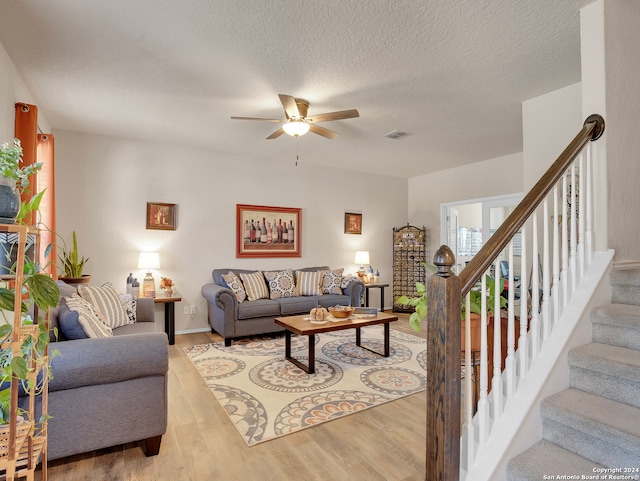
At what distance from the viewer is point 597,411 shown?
1417mm

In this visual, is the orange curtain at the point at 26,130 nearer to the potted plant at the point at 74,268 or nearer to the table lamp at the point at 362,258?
the potted plant at the point at 74,268

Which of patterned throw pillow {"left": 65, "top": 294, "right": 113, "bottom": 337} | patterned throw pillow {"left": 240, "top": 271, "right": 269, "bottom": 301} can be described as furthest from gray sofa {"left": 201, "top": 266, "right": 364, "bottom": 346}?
patterned throw pillow {"left": 65, "top": 294, "right": 113, "bottom": 337}

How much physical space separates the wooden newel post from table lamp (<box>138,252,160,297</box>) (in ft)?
12.6

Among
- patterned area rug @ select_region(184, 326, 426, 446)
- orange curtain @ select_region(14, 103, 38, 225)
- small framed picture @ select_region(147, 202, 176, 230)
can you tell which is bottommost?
patterned area rug @ select_region(184, 326, 426, 446)

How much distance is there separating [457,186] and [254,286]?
12.4 ft

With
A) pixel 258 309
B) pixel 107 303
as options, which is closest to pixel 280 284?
pixel 258 309

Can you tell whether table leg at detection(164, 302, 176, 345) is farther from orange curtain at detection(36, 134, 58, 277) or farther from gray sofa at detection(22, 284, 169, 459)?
gray sofa at detection(22, 284, 169, 459)

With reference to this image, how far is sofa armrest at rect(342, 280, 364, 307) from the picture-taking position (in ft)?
17.0

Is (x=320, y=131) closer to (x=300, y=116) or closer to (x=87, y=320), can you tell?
(x=300, y=116)

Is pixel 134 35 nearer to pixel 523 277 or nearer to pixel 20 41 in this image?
pixel 20 41

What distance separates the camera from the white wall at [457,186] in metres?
5.05

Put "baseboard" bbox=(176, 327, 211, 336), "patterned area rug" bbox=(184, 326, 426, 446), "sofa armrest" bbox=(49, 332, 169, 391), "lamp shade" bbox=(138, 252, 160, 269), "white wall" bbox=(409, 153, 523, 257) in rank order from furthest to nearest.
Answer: "white wall" bbox=(409, 153, 523, 257) < "baseboard" bbox=(176, 327, 211, 336) < "lamp shade" bbox=(138, 252, 160, 269) < "patterned area rug" bbox=(184, 326, 426, 446) < "sofa armrest" bbox=(49, 332, 169, 391)

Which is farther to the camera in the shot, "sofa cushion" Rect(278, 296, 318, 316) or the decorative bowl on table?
"sofa cushion" Rect(278, 296, 318, 316)

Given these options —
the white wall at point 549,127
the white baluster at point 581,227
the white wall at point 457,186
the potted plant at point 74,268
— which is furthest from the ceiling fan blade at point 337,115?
the white wall at point 457,186
